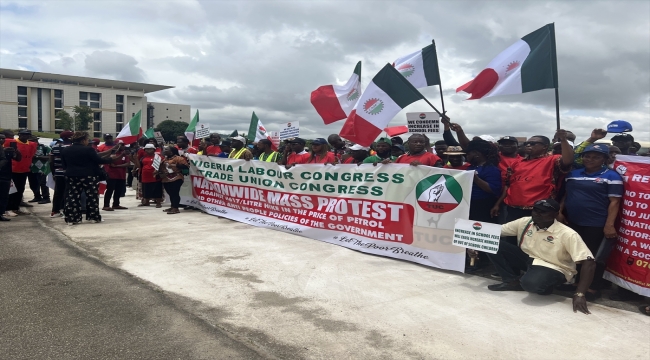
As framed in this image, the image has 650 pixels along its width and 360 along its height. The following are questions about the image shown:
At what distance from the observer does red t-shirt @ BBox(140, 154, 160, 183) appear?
10242 mm

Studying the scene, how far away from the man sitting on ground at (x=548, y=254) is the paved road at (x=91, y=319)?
283 centimetres

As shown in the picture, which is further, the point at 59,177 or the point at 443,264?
the point at 59,177

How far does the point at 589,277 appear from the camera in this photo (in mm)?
4168

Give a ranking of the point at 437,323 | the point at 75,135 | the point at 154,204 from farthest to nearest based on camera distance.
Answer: the point at 154,204
the point at 75,135
the point at 437,323

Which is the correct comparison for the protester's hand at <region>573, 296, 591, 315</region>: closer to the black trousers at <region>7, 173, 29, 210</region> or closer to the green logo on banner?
the green logo on banner

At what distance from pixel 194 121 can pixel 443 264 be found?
9.76 metres

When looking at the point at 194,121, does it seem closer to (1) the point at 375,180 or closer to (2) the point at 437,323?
(1) the point at 375,180

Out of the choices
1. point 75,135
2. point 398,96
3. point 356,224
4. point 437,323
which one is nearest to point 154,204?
point 75,135

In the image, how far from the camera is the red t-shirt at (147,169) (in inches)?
403

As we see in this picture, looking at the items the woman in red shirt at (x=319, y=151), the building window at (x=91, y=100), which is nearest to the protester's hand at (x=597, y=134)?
the woman in red shirt at (x=319, y=151)

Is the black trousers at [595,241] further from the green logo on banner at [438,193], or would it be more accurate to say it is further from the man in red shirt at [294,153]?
the man in red shirt at [294,153]

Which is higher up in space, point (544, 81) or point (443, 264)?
point (544, 81)

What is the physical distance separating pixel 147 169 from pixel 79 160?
2.52 meters

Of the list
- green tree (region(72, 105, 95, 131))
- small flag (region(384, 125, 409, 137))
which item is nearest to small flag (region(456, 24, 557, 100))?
small flag (region(384, 125, 409, 137))
